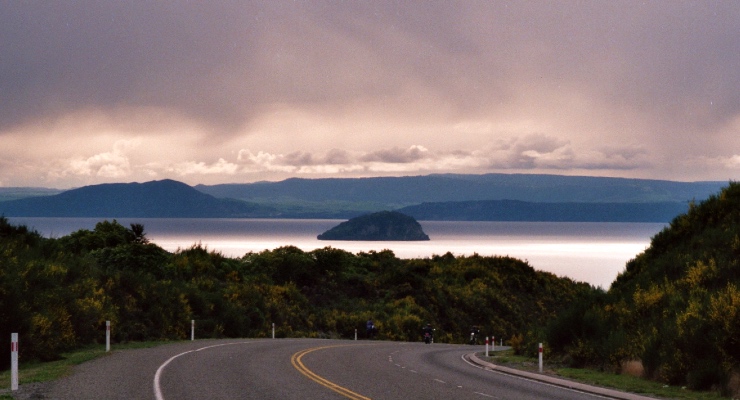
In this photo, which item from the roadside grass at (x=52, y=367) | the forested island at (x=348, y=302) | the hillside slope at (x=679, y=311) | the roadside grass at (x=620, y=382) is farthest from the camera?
the forested island at (x=348, y=302)

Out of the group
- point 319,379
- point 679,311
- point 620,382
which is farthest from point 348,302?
point 319,379

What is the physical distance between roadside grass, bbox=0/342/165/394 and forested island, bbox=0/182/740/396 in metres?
0.60

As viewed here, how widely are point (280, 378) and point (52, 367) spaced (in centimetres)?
717

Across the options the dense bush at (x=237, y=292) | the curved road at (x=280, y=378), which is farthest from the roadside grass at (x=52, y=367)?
the dense bush at (x=237, y=292)

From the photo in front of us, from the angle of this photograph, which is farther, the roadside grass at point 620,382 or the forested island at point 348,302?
the forested island at point 348,302

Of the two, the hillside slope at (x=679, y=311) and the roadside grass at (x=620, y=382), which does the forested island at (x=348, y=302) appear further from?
the roadside grass at (x=620, y=382)

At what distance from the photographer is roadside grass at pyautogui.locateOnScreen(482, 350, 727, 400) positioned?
741 inches

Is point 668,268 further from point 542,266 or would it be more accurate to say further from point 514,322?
point 542,266

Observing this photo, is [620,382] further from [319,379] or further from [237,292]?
[237,292]

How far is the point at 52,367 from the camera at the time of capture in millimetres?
22422

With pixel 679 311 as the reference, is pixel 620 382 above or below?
below

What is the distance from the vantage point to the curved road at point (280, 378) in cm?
1728

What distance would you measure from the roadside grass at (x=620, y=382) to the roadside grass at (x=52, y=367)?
1402 cm

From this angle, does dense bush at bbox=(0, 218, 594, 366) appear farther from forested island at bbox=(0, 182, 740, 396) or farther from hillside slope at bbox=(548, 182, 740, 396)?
hillside slope at bbox=(548, 182, 740, 396)
